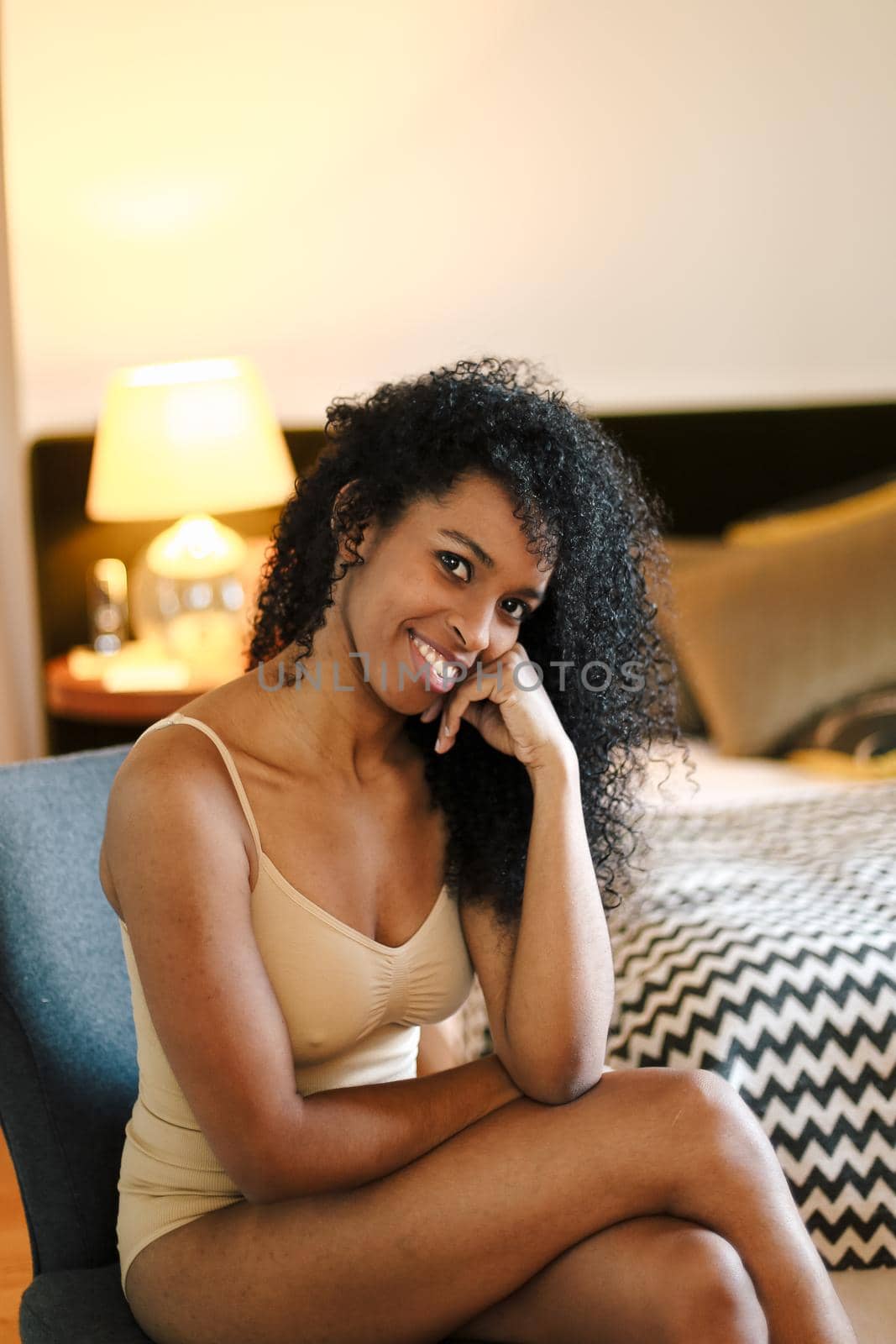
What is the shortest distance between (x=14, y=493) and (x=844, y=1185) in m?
2.40

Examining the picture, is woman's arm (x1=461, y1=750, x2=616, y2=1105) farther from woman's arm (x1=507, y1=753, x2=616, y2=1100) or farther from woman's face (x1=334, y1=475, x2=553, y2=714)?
woman's face (x1=334, y1=475, x2=553, y2=714)

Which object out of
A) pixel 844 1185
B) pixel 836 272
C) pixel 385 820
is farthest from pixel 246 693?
pixel 836 272

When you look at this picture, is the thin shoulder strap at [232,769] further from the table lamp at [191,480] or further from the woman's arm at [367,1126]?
the table lamp at [191,480]

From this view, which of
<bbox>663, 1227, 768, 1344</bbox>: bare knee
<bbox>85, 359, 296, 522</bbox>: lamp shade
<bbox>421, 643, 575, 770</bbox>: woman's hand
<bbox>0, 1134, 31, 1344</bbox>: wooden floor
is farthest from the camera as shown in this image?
<bbox>85, 359, 296, 522</bbox>: lamp shade

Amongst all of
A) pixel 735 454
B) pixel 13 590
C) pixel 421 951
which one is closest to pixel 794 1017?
pixel 421 951

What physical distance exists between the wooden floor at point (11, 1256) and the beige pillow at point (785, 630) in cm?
159

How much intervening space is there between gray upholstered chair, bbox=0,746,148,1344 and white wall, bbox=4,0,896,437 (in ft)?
6.56

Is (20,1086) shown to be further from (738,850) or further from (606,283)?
(606,283)

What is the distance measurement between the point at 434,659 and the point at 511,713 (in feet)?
0.37

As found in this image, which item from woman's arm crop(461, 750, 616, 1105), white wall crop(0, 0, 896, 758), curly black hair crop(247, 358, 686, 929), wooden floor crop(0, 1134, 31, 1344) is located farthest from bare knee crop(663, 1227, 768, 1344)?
white wall crop(0, 0, 896, 758)

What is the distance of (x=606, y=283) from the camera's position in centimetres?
346

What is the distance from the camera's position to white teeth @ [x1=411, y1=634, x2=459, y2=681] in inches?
50.1

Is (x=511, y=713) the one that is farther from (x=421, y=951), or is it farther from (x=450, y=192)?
(x=450, y=192)

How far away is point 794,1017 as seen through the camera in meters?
1.59
